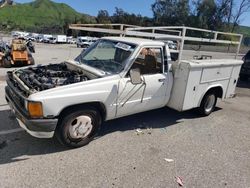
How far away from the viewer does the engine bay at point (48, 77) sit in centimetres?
432

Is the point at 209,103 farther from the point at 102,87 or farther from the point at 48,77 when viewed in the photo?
the point at 48,77

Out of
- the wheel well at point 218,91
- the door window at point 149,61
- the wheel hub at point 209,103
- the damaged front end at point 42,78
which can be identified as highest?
the door window at point 149,61

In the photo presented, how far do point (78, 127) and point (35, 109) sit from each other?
2.82ft

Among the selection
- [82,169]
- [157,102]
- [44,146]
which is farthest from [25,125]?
[157,102]

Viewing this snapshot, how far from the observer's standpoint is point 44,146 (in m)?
4.60

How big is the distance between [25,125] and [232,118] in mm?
5116

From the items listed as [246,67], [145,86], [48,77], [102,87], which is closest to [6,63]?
[48,77]

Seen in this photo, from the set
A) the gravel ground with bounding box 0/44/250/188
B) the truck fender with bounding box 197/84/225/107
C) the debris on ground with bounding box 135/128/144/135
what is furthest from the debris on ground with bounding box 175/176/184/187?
the truck fender with bounding box 197/84/225/107

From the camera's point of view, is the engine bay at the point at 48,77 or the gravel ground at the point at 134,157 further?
the engine bay at the point at 48,77

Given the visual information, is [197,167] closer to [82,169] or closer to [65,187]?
[82,169]

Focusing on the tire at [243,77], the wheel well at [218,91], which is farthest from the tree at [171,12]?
the wheel well at [218,91]

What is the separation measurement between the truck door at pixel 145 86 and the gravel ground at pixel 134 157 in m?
0.59

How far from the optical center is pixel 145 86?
5.20 m

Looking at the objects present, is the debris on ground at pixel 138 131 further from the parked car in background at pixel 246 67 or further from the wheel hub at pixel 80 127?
the parked car in background at pixel 246 67
